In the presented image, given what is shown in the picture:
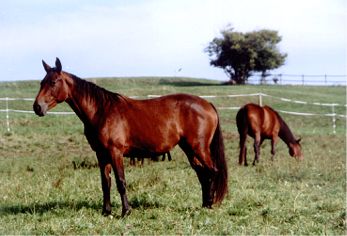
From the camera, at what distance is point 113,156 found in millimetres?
6844

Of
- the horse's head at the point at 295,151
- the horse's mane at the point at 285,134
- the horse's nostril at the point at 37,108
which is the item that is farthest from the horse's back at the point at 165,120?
the horse's mane at the point at 285,134

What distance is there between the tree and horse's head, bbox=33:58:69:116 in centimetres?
4609

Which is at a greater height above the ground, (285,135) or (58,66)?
(58,66)

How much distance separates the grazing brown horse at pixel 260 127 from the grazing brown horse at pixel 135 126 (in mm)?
5965

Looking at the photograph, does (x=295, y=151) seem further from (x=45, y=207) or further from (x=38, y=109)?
(x=38, y=109)

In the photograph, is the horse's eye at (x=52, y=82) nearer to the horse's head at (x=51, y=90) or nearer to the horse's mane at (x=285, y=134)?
the horse's head at (x=51, y=90)

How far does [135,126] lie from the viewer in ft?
23.4

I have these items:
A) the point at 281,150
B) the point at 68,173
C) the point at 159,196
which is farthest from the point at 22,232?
the point at 281,150

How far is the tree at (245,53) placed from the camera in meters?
52.8

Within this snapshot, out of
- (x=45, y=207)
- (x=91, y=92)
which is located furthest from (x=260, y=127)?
(x=45, y=207)

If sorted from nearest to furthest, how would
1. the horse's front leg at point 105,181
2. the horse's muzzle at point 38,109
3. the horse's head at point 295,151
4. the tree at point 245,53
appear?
the horse's muzzle at point 38,109
the horse's front leg at point 105,181
the horse's head at point 295,151
the tree at point 245,53

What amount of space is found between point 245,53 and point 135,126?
153ft

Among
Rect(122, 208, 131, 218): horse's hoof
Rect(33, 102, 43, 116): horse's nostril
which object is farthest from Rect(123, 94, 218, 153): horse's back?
Rect(33, 102, 43, 116): horse's nostril

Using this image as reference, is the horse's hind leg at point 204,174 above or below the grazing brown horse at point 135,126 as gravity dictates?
below
